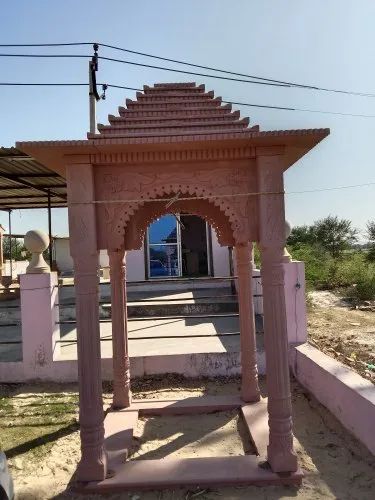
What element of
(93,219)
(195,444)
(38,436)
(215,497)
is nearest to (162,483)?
(215,497)

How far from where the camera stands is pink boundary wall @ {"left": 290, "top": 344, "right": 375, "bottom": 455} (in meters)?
3.17

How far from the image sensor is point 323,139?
2863mm

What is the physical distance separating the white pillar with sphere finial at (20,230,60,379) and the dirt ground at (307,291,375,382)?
3.94 meters

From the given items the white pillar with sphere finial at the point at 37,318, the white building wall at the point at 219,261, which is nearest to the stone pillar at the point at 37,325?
the white pillar with sphere finial at the point at 37,318

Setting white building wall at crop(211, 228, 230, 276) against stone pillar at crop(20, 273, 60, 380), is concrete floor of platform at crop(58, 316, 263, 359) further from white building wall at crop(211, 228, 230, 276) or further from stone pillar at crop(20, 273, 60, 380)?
white building wall at crop(211, 228, 230, 276)

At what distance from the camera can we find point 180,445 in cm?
351

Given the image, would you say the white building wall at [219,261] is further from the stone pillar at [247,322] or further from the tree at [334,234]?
the tree at [334,234]

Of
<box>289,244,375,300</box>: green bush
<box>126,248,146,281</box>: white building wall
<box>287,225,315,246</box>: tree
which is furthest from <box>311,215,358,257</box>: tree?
<box>126,248,146,281</box>: white building wall

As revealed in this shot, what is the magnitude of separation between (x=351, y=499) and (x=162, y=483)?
4.32 ft

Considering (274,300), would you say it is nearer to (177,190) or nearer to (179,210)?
(177,190)

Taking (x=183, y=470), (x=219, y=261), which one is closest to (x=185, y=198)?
(x=183, y=470)

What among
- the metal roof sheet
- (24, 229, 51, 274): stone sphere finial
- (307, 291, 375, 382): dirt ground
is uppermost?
the metal roof sheet

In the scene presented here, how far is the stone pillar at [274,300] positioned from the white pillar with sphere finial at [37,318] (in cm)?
333

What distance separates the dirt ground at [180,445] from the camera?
9.10ft
